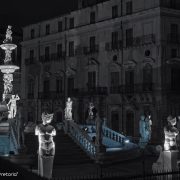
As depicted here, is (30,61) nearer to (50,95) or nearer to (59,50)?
(59,50)

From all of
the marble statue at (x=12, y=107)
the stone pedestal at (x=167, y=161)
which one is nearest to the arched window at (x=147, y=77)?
the marble statue at (x=12, y=107)

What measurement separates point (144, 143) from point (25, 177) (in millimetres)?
23281

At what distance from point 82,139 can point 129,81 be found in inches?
718

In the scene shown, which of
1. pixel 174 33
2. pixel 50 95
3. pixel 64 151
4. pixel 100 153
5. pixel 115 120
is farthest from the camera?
pixel 50 95

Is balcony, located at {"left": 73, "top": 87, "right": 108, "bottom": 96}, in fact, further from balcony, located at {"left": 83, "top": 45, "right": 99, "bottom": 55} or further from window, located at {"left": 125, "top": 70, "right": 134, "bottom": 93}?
balcony, located at {"left": 83, "top": 45, "right": 99, "bottom": 55}

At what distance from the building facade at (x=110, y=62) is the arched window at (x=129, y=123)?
98 mm

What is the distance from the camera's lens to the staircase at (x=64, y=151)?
2066cm

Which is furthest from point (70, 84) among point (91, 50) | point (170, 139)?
point (170, 139)

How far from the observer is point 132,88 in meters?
39.5

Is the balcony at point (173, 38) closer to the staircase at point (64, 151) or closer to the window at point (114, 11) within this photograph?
the window at point (114, 11)

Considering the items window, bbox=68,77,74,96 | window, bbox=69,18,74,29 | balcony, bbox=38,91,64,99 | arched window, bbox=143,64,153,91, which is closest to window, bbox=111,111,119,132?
arched window, bbox=143,64,153,91

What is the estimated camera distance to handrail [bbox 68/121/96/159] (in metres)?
22.1

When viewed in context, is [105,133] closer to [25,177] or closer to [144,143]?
[144,143]

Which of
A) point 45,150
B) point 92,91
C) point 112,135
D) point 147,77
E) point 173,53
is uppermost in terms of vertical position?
point 173,53
